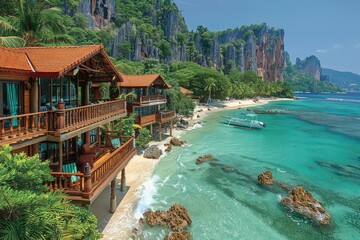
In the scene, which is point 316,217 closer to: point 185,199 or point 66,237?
point 185,199

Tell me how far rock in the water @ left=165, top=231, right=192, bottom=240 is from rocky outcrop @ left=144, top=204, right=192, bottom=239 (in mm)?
234

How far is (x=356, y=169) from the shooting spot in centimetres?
2633

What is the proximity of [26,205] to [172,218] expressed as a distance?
30.4 ft

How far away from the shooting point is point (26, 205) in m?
5.41

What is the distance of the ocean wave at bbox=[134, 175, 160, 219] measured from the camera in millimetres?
14469

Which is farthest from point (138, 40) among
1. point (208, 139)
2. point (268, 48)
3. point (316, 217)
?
point (268, 48)

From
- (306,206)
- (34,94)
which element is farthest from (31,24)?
(306,206)

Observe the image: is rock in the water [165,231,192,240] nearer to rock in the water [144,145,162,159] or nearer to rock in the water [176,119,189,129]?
rock in the water [144,145,162,159]

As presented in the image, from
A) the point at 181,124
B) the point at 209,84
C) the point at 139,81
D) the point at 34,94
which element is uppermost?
the point at 209,84

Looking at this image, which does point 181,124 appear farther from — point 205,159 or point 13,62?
point 13,62

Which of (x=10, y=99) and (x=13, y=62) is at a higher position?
(x=13, y=62)

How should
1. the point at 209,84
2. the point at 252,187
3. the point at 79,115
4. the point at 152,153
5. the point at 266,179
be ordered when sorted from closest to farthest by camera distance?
the point at 79,115, the point at 252,187, the point at 266,179, the point at 152,153, the point at 209,84

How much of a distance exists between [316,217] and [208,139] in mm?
20590

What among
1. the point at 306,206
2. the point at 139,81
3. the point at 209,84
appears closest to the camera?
the point at 306,206
